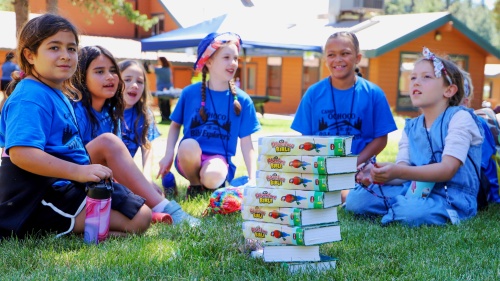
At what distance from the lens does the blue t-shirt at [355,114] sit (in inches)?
184

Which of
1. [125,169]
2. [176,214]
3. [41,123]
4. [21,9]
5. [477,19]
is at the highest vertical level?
[477,19]

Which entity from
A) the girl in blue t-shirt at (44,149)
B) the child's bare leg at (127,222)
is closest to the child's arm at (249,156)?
the child's bare leg at (127,222)

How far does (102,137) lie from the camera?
3582 mm

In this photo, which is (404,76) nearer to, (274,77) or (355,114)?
(274,77)

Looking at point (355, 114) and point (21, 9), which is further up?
point (21, 9)

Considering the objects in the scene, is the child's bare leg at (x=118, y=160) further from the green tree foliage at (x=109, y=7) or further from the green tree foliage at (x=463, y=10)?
the green tree foliage at (x=463, y=10)

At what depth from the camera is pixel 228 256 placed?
2896mm

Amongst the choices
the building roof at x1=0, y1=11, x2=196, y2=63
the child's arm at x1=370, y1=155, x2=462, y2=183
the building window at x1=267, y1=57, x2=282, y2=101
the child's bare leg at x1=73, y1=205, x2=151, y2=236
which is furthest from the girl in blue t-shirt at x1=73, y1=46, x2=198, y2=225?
the building window at x1=267, y1=57, x2=282, y2=101

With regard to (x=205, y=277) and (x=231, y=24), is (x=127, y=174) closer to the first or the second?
(x=205, y=277)

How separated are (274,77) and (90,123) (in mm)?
22607

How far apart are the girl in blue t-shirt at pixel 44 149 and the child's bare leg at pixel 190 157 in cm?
136

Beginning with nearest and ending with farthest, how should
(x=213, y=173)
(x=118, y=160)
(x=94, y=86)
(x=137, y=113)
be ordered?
(x=118, y=160) < (x=94, y=86) < (x=213, y=173) < (x=137, y=113)

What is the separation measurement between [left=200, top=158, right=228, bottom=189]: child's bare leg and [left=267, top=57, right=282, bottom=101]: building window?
20991 millimetres

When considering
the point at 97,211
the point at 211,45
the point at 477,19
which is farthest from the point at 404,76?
the point at 477,19
